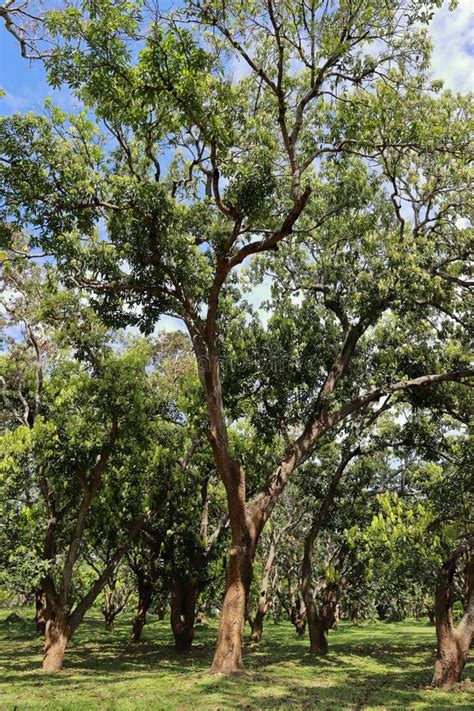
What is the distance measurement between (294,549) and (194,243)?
24237mm

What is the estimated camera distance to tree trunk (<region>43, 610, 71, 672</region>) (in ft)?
38.6

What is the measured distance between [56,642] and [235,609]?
455 cm

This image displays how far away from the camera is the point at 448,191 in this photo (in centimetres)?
1212

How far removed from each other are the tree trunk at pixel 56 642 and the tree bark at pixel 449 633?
26.1 feet

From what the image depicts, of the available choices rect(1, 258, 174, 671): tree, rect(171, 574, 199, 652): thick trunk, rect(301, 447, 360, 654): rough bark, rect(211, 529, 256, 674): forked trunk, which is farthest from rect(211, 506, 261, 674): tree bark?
rect(171, 574, 199, 652): thick trunk

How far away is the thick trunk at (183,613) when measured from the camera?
639 inches

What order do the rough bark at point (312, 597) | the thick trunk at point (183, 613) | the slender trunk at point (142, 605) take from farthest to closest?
the slender trunk at point (142, 605)
the thick trunk at point (183, 613)
the rough bark at point (312, 597)

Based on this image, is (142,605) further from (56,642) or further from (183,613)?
(56,642)

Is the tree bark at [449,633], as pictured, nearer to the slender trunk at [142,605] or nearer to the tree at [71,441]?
the tree at [71,441]

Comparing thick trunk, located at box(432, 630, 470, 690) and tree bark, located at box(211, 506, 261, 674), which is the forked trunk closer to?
tree bark, located at box(211, 506, 261, 674)

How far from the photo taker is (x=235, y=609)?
34.1 feet

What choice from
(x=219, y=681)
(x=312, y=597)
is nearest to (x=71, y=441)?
(x=219, y=681)

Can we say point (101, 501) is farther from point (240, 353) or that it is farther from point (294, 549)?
point (294, 549)

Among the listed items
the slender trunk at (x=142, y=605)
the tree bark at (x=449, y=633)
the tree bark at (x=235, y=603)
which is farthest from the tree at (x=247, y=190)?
the slender trunk at (x=142, y=605)
